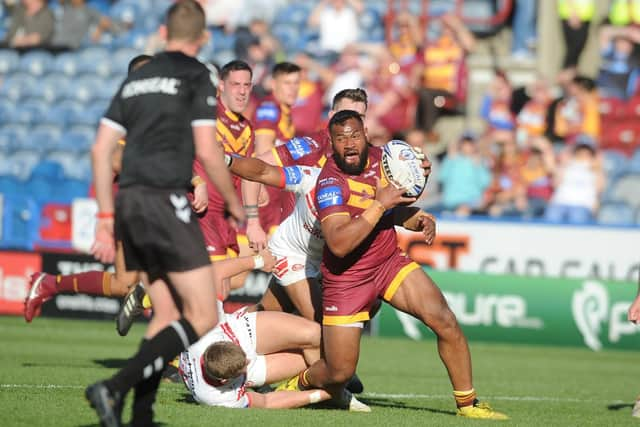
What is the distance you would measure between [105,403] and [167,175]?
1.31m

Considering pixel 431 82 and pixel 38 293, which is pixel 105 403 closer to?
pixel 38 293

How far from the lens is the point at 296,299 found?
375 inches

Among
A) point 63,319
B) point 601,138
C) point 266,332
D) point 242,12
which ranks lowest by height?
point 63,319

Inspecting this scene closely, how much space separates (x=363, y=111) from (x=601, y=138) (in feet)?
35.0

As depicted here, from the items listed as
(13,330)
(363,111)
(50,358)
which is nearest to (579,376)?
(363,111)

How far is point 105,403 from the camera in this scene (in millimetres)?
6297

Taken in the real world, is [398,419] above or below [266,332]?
below

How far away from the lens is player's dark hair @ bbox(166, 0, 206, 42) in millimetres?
6719

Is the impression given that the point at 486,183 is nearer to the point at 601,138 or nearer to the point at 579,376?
the point at 601,138

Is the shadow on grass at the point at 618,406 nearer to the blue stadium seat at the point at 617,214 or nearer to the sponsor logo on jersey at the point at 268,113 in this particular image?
the sponsor logo on jersey at the point at 268,113

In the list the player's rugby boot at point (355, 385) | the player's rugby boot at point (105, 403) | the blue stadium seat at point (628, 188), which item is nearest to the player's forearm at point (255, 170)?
the player's rugby boot at point (355, 385)

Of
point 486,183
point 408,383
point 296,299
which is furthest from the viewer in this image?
point 486,183

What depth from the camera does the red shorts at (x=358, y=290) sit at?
337 inches

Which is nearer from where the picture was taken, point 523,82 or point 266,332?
point 266,332
